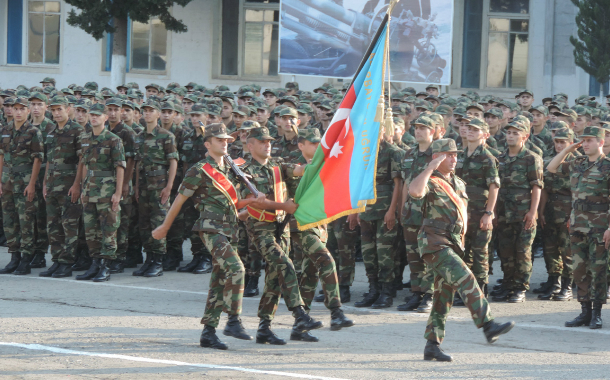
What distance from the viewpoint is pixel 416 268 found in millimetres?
10109

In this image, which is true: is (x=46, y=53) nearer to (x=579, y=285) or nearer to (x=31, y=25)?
→ (x=31, y=25)

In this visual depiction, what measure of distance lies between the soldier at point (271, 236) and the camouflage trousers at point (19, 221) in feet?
16.7

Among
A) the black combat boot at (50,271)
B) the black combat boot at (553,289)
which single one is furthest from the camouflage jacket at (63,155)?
the black combat boot at (553,289)

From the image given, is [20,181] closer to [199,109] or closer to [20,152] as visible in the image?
[20,152]

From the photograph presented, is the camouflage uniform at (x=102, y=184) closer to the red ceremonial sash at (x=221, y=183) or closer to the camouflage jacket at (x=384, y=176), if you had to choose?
the camouflage jacket at (x=384, y=176)

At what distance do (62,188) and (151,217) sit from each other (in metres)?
1.28

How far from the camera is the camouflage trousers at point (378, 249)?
10.4m

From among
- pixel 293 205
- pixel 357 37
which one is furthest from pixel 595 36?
pixel 293 205

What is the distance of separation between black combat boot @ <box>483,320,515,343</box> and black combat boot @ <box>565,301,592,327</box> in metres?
2.23

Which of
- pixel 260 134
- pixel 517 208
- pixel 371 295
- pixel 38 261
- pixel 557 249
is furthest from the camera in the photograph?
pixel 38 261

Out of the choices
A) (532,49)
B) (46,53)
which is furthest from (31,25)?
(532,49)

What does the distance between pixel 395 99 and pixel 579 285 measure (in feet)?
19.9

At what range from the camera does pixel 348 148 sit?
8.18 metres

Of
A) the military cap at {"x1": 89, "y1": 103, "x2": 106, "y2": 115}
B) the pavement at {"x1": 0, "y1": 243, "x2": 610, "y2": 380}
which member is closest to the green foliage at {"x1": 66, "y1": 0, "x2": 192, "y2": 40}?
the military cap at {"x1": 89, "y1": 103, "x2": 106, "y2": 115}
